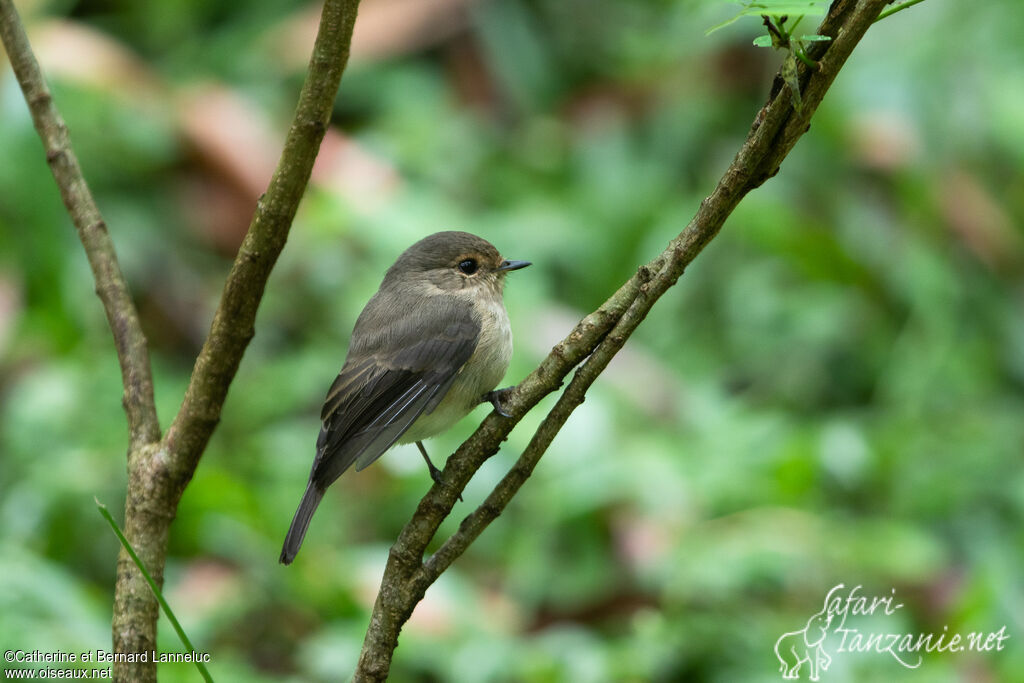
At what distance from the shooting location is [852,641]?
10.9 ft

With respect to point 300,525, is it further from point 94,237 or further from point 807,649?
point 807,649

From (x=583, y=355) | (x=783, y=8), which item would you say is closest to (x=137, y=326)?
(x=583, y=355)

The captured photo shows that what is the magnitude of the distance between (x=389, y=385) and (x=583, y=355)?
1.20 meters

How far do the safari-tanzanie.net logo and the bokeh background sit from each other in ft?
0.12

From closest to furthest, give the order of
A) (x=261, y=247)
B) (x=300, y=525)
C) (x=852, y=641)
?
1. (x=261, y=247)
2. (x=300, y=525)
3. (x=852, y=641)

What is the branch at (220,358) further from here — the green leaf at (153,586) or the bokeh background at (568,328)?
the bokeh background at (568,328)

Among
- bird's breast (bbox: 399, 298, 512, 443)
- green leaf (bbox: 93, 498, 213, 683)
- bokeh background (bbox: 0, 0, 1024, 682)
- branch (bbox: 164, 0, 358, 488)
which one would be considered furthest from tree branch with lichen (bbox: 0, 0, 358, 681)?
bokeh background (bbox: 0, 0, 1024, 682)

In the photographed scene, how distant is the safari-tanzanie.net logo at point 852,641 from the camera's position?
3275mm

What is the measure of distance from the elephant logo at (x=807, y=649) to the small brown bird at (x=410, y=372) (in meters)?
1.24

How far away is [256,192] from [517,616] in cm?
285

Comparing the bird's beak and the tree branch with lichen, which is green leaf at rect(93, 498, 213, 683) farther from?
the bird's beak

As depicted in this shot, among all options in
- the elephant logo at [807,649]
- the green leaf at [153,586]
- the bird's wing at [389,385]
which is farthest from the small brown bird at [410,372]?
the elephant logo at [807,649]

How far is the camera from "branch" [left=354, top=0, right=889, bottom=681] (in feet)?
5.79

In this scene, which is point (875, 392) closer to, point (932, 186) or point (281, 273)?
point (932, 186)
